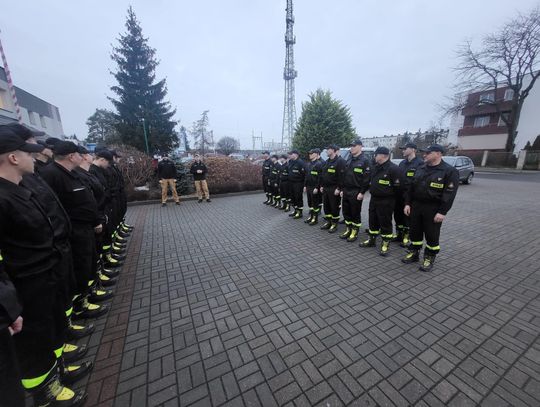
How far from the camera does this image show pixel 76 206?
2855 mm

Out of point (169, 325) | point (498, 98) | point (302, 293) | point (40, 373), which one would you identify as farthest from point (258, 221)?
point (498, 98)

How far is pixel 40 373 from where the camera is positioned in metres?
1.79

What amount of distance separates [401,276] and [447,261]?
4.18 ft

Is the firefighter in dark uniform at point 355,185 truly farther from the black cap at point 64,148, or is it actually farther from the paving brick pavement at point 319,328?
the black cap at point 64,148

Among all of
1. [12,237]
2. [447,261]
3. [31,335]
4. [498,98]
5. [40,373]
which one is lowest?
[447,261]

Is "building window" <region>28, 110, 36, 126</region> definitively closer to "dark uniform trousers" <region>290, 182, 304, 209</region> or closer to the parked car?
"dark uniform trousers" <region>290, 182, 304, 209</region>

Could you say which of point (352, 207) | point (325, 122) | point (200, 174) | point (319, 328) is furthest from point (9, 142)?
point (325, 122)

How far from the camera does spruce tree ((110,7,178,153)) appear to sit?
772 inches

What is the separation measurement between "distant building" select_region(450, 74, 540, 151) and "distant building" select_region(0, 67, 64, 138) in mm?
47247

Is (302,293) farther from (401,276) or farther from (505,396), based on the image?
(505,396)

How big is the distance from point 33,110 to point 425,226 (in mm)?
41947

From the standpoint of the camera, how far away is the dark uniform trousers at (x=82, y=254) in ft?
9.10

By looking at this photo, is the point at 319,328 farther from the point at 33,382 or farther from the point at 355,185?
the point at 355,185

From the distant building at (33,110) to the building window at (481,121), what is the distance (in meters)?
51.2
